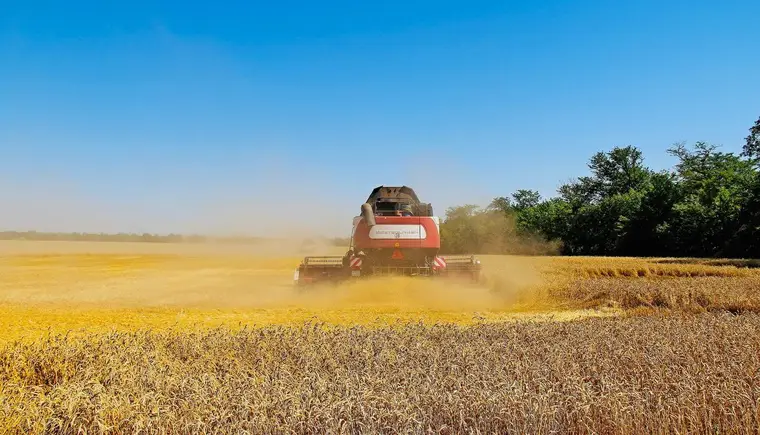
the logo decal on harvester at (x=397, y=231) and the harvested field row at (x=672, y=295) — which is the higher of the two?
the logo decal on harvester at (x=397, y=231)

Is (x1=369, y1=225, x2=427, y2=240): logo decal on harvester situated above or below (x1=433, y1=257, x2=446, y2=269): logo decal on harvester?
above

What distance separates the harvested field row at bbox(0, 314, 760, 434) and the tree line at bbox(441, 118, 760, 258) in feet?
110

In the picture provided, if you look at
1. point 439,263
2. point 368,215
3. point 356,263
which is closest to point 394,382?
point 368,215

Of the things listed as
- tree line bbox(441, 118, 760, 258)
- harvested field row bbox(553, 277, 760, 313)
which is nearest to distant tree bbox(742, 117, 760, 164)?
tree line bbox(441, 118, 760, 258)

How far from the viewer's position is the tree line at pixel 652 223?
122ft

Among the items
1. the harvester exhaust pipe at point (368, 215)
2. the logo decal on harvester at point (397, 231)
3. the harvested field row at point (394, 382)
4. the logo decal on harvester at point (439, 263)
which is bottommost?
the harvested field row at point (394, 382)

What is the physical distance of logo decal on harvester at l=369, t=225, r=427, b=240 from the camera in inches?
594

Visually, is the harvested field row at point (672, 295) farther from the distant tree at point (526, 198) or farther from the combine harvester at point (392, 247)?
the distant tree at point (526, 198)

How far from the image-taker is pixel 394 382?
16.0 ft

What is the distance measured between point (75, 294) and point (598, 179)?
81.5 metres

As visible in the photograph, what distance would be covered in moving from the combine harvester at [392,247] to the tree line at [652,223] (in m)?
27.4

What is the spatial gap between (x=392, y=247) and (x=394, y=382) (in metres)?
10.3

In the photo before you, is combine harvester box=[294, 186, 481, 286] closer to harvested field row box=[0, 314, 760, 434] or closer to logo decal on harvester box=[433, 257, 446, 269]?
logo decal on harvester box=[433, 257, 446, 269]

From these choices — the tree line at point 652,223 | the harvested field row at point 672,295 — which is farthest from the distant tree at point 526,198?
the harvested field row at point 672,295
